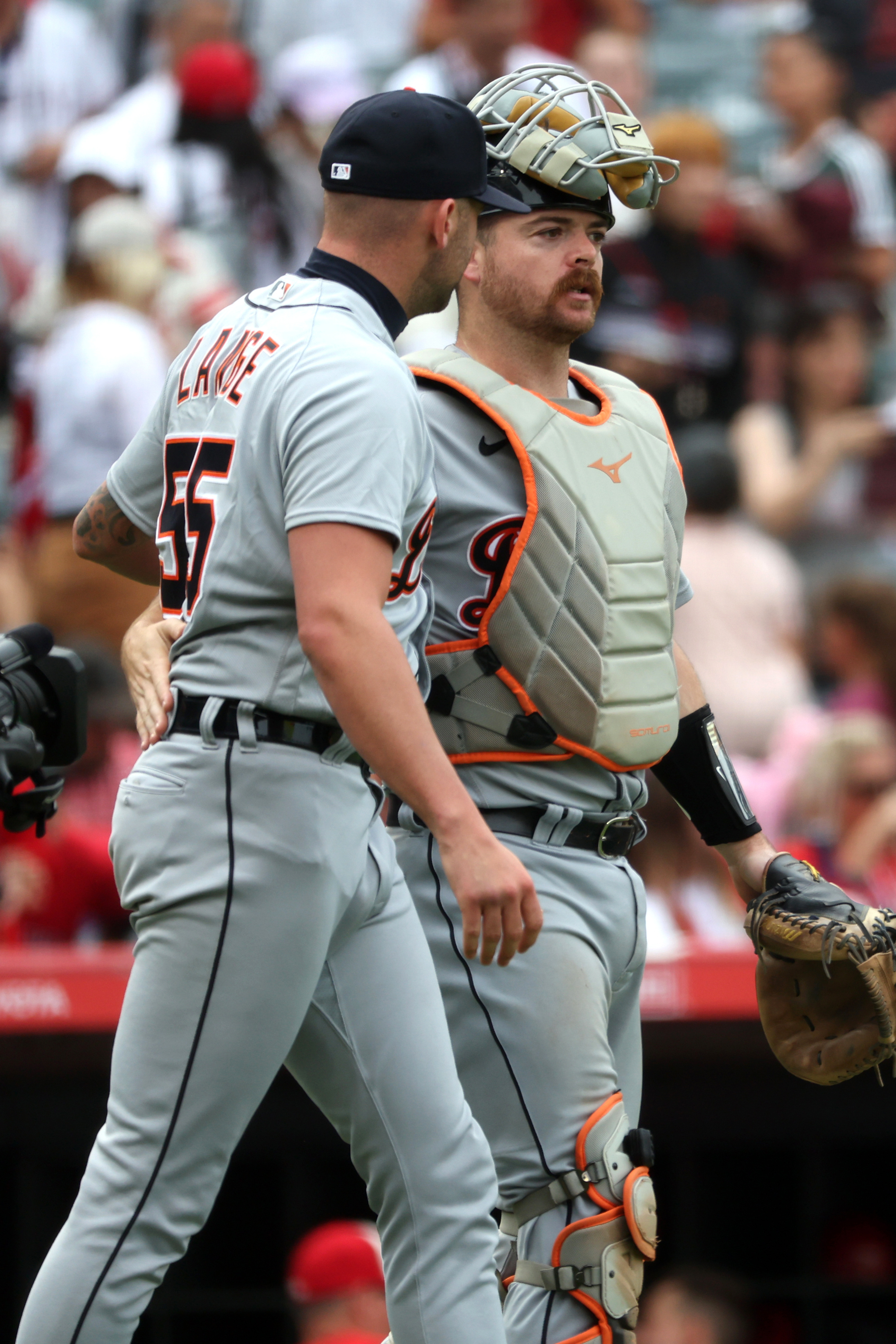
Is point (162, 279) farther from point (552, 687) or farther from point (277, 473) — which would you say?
point (277, 473)

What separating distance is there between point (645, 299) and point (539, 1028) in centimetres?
463

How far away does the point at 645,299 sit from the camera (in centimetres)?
700

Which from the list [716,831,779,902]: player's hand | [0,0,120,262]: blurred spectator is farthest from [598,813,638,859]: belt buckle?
[0,0,120,262]: blurred spectator

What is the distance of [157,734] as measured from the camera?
2561 mm

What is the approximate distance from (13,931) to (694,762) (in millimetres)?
2822

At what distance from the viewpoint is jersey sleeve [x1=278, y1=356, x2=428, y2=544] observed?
229 cm

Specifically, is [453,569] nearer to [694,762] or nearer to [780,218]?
[694,762]

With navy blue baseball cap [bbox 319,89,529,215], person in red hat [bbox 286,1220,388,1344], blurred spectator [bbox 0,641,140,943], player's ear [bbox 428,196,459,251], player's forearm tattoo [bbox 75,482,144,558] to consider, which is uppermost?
navy blue baseball cap [bbox 319,89,529,215]

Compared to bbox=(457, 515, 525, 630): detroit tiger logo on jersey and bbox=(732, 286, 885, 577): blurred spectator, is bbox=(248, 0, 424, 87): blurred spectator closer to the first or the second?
bbox=(732, 286, 885, 577): blurred spectator

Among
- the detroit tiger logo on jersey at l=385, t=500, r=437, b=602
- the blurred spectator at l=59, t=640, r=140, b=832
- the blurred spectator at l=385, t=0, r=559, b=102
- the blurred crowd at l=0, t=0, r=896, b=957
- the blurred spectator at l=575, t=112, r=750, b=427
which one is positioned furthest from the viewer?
the blurred spectator at l=385, t=0, r=559, b=102

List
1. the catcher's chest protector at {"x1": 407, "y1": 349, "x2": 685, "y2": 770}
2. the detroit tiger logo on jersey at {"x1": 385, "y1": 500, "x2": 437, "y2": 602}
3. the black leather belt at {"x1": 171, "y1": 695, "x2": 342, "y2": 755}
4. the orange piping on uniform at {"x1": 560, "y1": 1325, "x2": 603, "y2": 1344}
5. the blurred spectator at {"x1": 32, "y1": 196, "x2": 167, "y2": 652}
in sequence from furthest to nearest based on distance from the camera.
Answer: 1. the blurred spectator at {"x1": 32, "y1": 196, "x2": 167, "y2": 652}
2. the catcher's chest protector at {"x1": 407, "y1": 349, "x2": 685, "y2": 770}
3. the orange piping on uniform at {"x1": 560, "y1": 1325, "x2": 603, "y2": 1344}
4. the detroit tiger logo on jersey at {"x1": 385, "y1": 500, "x2": 437, "y2": 602}
5. the black leather belt at {"x1": 171, "y1": 695, "x2": 342, "y2": 755}

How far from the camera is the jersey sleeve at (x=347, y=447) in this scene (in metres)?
2.29

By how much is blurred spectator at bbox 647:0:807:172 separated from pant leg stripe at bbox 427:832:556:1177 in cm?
687

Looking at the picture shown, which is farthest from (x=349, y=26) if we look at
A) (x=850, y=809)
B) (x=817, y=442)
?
(x=850, y=809)
